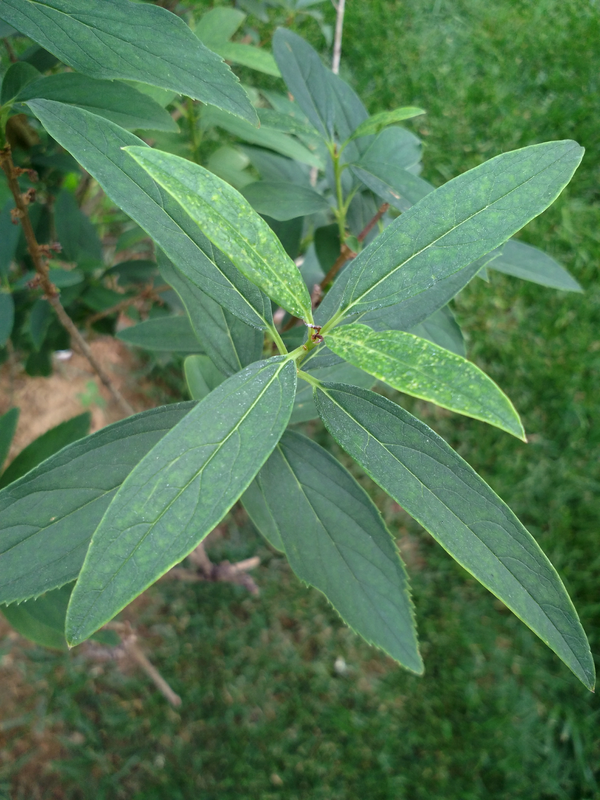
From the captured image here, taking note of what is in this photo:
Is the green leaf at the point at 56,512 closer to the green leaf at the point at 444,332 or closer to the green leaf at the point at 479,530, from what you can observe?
the green leaf at the point at 479,530

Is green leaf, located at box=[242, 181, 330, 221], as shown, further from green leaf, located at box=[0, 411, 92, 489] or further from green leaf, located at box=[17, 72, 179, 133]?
green leaf, located at box=[0, 411, 92, 489]

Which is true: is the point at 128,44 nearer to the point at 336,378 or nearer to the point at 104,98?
the point at 104,98

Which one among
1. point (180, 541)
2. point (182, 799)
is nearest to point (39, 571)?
point (180, 541)

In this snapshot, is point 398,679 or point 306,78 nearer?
point 306,78

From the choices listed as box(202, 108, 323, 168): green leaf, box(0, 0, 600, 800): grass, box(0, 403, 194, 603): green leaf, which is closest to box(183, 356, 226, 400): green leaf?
box(0, 403, 194, 603): green leaf

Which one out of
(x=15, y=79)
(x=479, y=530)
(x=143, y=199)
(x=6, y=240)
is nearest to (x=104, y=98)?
(x=15, y=79)

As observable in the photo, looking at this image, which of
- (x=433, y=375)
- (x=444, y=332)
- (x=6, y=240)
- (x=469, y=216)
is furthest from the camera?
(x=6, y=240)
